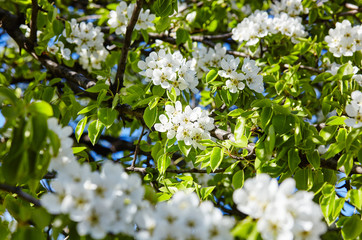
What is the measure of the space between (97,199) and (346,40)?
2.29m

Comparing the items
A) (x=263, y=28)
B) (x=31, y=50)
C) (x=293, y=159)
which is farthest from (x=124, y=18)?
(x=293, y=159)

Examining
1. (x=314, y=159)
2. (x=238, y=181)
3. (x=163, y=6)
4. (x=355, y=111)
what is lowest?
(x=238, y=181)

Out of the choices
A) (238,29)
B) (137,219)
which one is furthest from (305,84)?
(137,219)

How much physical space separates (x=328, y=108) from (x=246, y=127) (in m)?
0.69

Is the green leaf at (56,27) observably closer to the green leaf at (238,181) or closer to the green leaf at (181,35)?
the green leaf at (181,35)

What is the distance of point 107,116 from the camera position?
2070 mm

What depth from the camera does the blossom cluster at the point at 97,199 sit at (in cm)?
103

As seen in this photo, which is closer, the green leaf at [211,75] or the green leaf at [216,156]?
the green leaf at [216,156]

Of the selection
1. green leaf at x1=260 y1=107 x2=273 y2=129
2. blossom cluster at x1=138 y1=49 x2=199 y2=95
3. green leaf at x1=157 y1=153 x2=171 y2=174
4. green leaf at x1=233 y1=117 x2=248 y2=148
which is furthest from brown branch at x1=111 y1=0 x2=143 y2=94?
green leaf at x1=260 y1=107 x2=273 y2=129

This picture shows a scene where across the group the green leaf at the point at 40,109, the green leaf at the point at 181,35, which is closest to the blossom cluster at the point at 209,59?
the green leaf at the point at 181,35

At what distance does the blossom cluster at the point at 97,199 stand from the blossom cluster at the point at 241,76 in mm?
1189

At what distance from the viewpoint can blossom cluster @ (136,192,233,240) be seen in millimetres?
1011

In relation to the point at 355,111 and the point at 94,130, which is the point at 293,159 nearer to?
the point at 355,111

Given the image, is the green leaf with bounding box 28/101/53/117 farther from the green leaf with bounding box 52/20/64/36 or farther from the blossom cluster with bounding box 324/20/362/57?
the blossom cluster with bounding box 324/20/362/57
